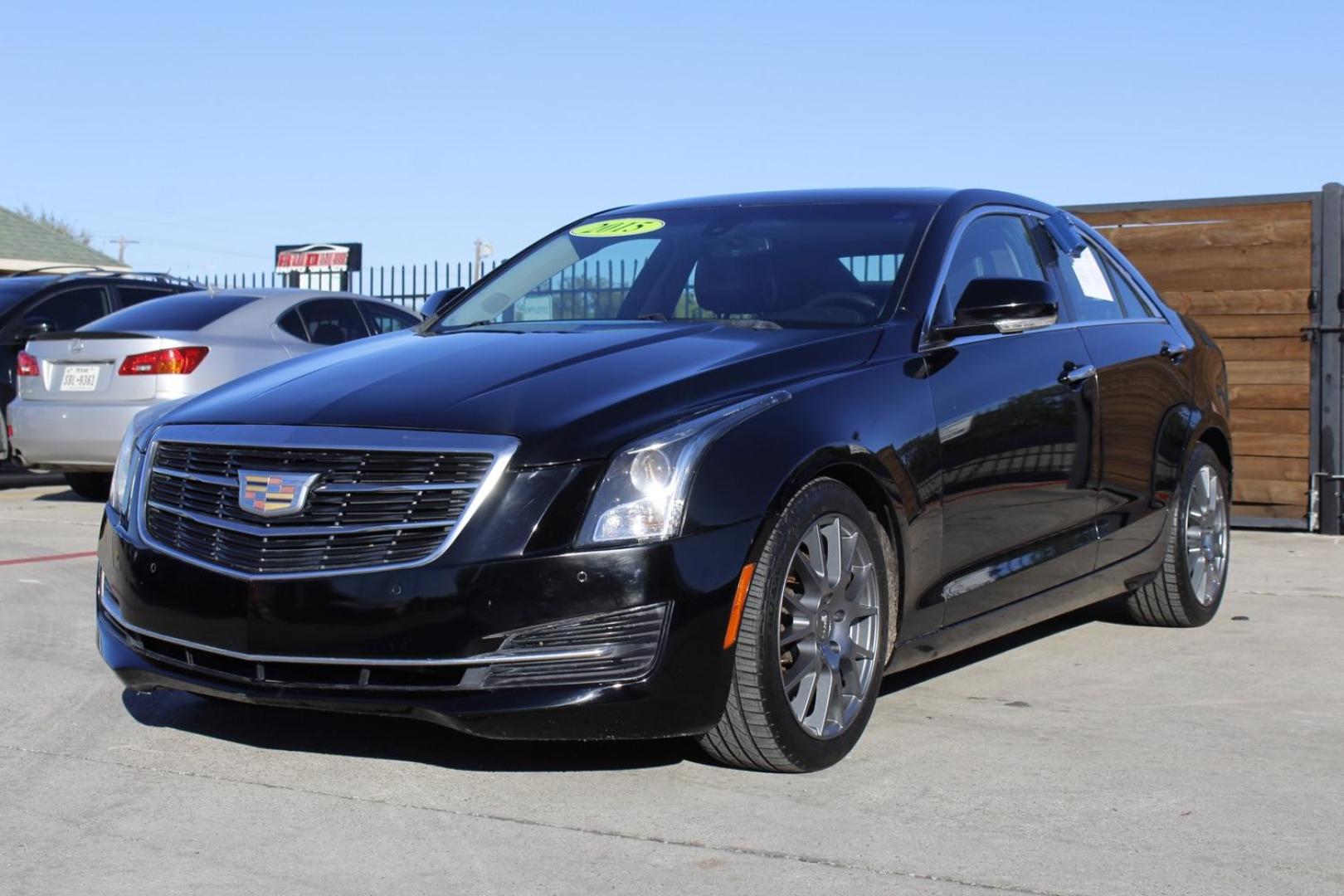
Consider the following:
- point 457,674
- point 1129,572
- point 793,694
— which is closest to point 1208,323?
point 1129,572

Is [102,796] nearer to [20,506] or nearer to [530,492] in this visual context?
[530,492]

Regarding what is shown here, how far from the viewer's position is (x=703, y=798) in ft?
14.0

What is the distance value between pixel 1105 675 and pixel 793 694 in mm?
1997

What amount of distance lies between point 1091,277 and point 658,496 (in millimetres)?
3113

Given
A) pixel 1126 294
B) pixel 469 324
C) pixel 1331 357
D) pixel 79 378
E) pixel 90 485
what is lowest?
pixel 90 485

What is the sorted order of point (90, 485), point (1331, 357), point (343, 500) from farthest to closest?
point (90, 485)
point (1331, 357)
point (343, 500)

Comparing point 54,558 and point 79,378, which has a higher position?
point 79,378

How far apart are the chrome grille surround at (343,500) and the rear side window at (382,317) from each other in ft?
27.6

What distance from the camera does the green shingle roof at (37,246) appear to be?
31.9 m

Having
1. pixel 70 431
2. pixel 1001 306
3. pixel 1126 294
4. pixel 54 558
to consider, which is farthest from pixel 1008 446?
pixel 70 431

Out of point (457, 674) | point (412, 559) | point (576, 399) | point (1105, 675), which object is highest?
point (576, 399)

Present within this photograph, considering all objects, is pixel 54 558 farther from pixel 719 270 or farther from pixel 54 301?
pixel 54 301

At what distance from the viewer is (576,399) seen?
171 inches

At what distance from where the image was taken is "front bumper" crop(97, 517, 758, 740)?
13.3 feet
